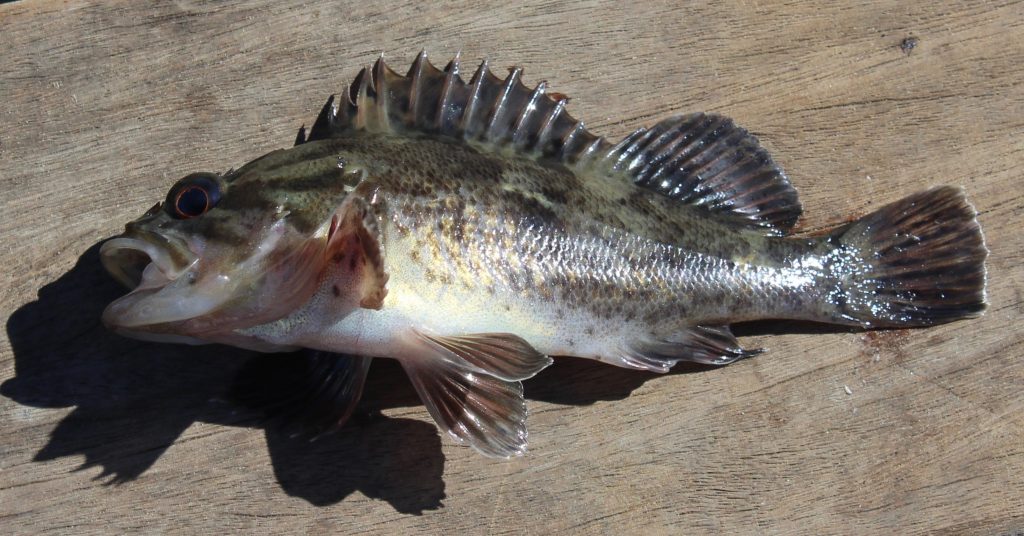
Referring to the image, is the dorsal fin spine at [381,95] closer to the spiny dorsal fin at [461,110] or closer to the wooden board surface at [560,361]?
the spiny dorsal fin at [461,110]

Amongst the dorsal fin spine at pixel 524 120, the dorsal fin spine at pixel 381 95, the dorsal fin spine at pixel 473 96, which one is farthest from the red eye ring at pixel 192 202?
the dorsal fin spine at pixel 524 120

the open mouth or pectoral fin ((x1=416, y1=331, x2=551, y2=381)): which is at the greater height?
the open mouth

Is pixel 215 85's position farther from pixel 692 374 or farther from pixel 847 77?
pixel 847 77

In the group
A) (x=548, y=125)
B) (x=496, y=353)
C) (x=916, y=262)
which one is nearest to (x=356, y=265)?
(x=496, y=353)

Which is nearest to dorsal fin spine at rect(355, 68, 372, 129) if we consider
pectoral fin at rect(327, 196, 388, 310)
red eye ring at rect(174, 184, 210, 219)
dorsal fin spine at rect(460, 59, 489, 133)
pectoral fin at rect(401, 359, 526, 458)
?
dorsal fin spine at rect(460, 59, 489, 133)

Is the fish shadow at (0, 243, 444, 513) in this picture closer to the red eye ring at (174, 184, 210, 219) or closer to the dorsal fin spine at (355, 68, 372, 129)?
the red eye ring at (174, 184, 210, 219)

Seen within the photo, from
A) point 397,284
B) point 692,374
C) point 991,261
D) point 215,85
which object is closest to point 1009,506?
point 991,261

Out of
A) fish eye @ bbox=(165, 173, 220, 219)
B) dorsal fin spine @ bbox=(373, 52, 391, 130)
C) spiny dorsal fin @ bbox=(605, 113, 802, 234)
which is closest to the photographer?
fish eye @ bbox=(165, 173, 220, 219)

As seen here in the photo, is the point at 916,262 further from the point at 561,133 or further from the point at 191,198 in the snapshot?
the point at 191,198
